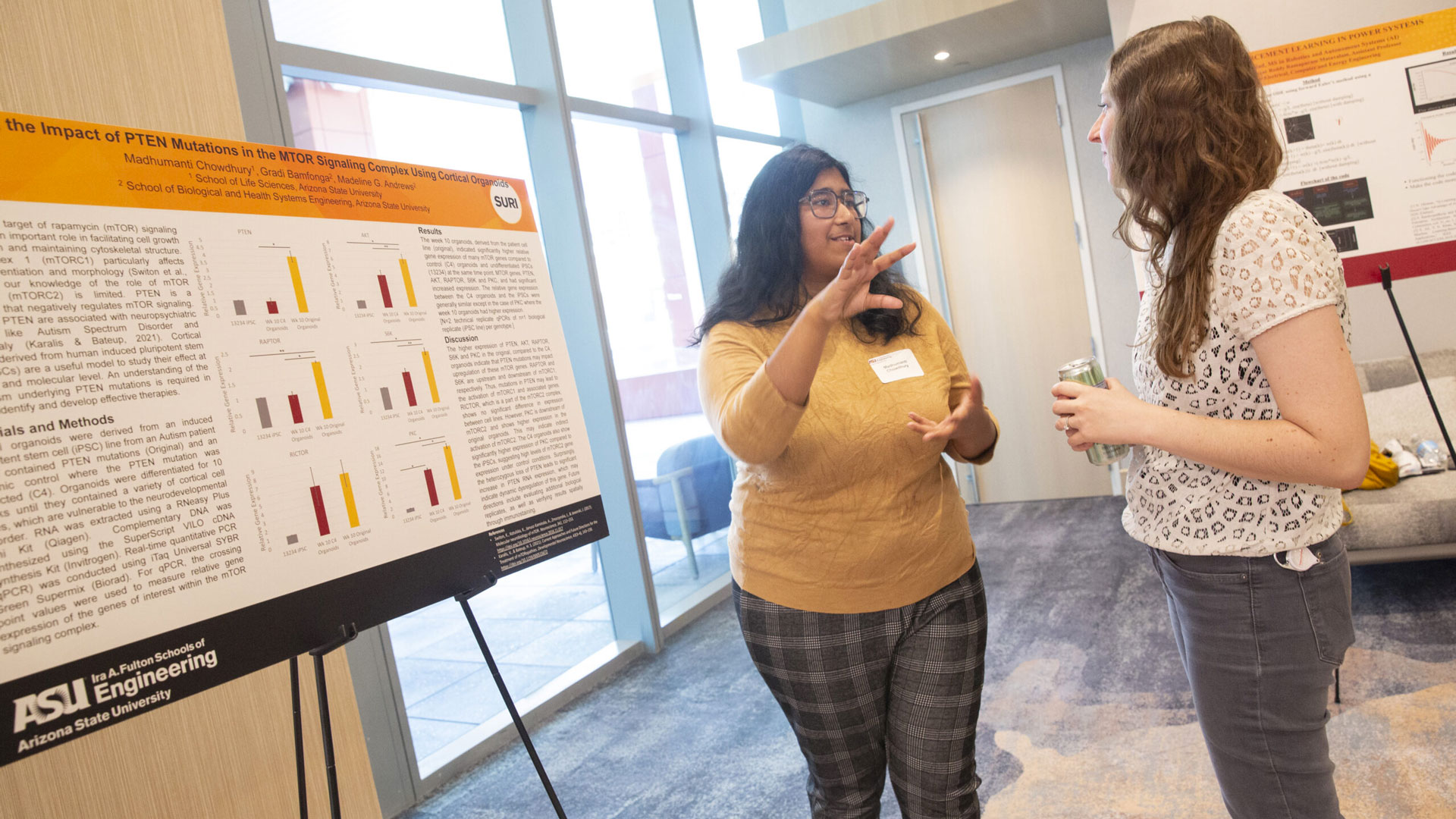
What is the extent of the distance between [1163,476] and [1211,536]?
4.2 inches

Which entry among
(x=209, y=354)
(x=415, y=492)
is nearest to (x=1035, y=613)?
(x=415, y=492)

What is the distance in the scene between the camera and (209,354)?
107 cm

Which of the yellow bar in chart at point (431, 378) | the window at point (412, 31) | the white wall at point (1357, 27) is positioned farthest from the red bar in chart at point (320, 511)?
the white wall at point (1357, 27)

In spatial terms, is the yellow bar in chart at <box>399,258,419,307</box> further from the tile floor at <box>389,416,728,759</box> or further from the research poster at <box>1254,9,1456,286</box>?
the research poster at <box>1254,9,1456,286</box>

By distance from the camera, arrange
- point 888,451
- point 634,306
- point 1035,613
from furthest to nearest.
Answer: point 634,306 < point 1035,613 < point 888,451

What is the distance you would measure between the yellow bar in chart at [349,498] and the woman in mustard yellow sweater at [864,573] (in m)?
0.54

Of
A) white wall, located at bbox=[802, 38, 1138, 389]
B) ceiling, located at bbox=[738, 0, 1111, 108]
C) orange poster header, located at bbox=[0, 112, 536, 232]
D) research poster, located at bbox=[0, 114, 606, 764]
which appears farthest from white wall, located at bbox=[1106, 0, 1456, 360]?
research poster, located at bbox=[0, 114, 606, 764]

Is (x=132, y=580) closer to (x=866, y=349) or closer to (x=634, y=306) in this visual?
(x=866, y=349)

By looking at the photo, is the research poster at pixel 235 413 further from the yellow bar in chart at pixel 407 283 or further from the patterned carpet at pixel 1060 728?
the patterned carpet at pixel 1060 728

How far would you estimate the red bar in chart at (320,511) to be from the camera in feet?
3.76

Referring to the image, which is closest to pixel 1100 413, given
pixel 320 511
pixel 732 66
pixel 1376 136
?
pixel 320 511

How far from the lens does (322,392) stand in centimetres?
118

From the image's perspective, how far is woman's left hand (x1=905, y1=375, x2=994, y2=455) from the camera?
53.3 inches

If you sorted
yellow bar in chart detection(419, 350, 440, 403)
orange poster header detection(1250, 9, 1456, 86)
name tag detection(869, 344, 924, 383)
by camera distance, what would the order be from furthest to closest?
orange poster header detection(1250, 9, 1456, 86), name tag detection(869, 344, 924, 383), yellow bar in chart detection(419, 350, 440, 403)
